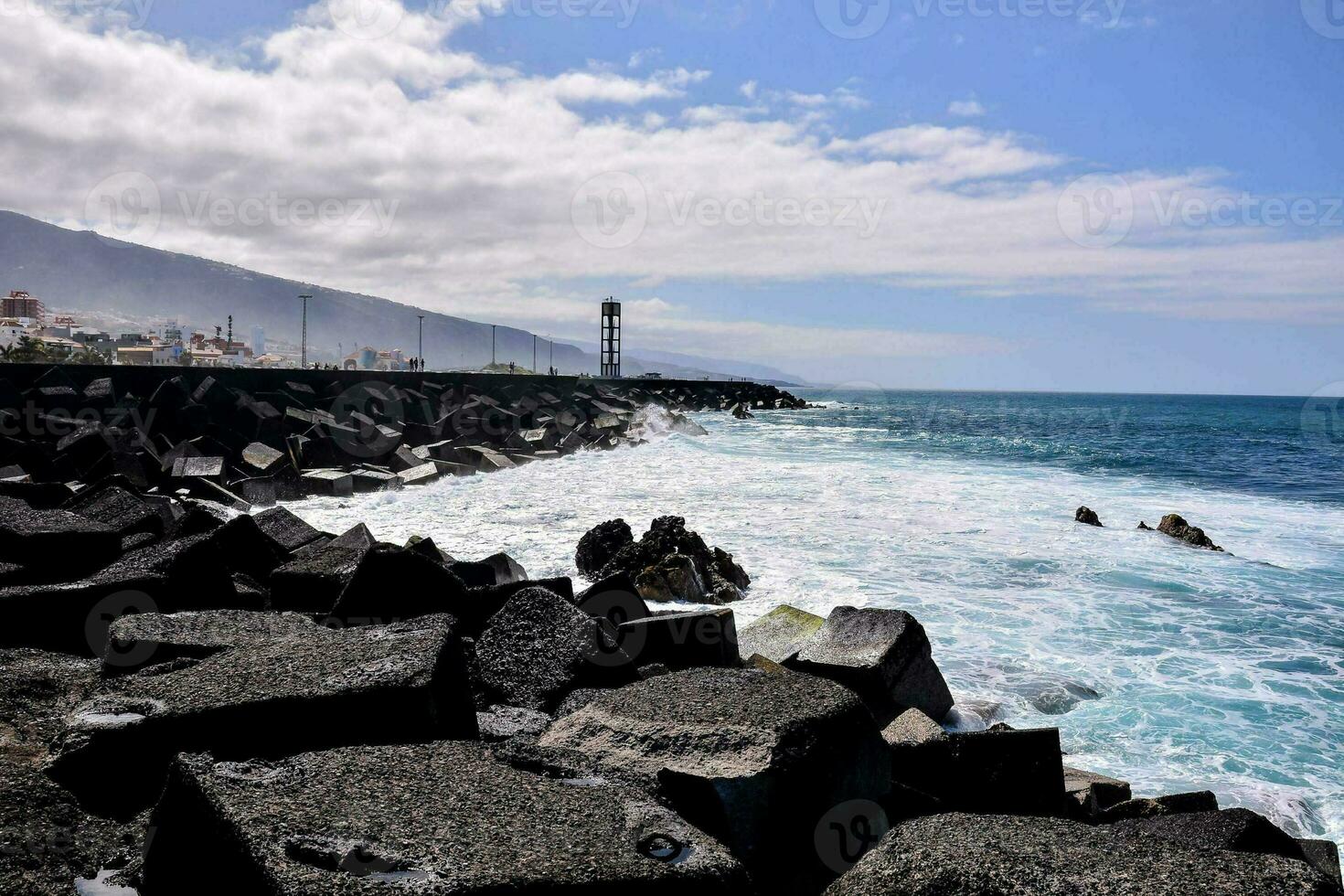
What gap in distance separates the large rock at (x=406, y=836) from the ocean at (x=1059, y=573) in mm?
4023

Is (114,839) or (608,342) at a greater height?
(608,342)

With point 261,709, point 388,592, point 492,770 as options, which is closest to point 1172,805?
point 492,770

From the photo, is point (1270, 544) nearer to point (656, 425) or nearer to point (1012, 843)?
point (1012, 843)

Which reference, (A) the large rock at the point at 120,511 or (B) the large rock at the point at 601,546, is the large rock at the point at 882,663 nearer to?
(B) the large rock at the point at 601,546

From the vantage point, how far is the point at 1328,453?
38.5 meters

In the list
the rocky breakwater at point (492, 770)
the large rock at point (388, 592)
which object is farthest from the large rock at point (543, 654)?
the large rock at point (388, 592)

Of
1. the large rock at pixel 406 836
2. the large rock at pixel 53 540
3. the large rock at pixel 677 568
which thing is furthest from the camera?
the large rock at pixel 677 568

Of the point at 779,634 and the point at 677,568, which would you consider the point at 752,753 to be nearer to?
the point at 779,634

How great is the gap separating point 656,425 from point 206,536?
3040 cm

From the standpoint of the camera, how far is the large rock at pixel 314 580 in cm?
546

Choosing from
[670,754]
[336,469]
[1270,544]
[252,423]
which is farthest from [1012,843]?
[252,423]

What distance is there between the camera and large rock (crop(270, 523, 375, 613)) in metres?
5.46

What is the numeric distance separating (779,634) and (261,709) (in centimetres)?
415

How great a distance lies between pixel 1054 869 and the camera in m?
2.20
